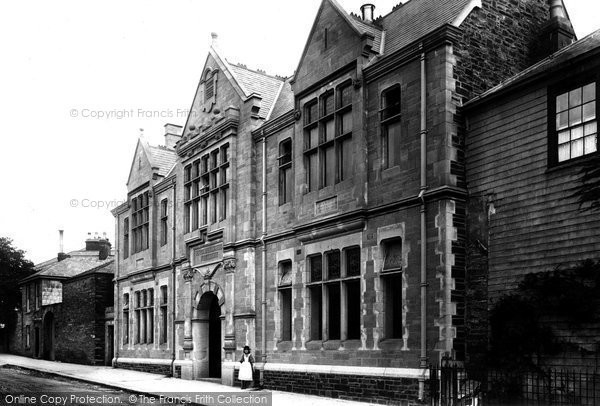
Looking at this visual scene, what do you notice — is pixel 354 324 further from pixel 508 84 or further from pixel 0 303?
pixel 0 303

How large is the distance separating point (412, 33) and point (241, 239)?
9330 millimetres

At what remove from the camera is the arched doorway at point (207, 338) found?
26.1 metres

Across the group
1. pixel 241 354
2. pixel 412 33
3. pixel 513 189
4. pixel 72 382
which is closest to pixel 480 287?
pixel 513 189

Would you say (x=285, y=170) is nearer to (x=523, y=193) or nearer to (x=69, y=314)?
(x=523, y=193)

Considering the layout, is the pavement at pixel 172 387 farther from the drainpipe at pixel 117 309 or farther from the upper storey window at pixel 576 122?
the upper storey window at pixel 576 122

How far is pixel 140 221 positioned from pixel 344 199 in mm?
17545

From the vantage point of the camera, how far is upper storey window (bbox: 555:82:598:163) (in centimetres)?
1335

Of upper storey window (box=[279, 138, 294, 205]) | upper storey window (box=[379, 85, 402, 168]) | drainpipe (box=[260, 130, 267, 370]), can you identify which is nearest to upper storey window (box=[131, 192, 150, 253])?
drainpipe (box=[260, 130, 267, 370])

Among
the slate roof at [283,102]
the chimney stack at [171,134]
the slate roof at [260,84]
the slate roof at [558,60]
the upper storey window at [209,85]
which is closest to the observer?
the slate roof at [558,60]

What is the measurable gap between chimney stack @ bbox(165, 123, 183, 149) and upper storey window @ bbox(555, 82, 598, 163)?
25.2m

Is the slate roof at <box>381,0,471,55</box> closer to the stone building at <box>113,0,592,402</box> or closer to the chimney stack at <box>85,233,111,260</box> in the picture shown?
the stone building at <box>113,0,592,402</box>

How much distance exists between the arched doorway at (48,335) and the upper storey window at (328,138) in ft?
103

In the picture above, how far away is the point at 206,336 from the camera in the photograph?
86.6 feet

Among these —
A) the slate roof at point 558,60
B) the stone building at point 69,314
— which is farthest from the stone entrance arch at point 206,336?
the slate roof at point 558,60
